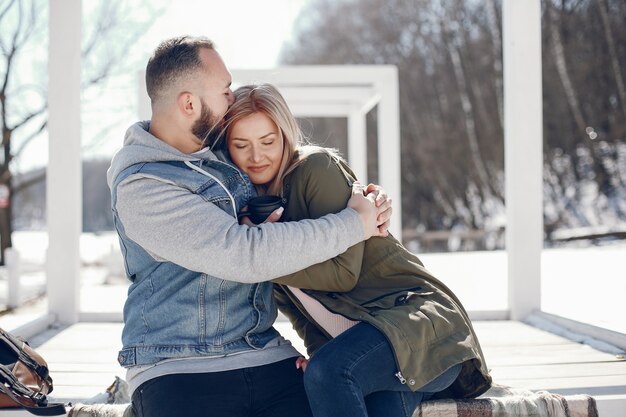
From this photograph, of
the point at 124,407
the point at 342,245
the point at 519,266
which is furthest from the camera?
the point at 519,266

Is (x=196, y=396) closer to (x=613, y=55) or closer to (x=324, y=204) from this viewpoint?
(x=324, y=204)

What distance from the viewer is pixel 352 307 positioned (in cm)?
253

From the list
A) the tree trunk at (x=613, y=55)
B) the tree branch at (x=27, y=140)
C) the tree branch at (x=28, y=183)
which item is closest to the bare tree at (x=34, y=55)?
the tree branch at (x=27, y=140)

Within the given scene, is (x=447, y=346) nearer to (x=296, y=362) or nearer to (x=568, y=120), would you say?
(x=296, y=362)

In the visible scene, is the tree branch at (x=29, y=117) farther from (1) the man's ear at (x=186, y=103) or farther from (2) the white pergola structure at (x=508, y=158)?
(1) the man's ear at (x=186, y=103)

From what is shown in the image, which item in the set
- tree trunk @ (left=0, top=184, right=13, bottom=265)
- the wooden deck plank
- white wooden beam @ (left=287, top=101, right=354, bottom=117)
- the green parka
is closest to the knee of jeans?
the green parka

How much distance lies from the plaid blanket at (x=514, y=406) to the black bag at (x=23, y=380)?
1.37m

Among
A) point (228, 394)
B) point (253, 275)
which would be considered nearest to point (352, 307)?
point (253, 275)

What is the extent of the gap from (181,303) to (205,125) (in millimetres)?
630

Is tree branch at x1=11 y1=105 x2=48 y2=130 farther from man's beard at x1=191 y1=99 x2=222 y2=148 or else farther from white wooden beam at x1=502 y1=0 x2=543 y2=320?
man's beard at x1=191 y1=99 x2=222 y2=148

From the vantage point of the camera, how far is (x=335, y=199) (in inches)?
102

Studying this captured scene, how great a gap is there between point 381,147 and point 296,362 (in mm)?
7026

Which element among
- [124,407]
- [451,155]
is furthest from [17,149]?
[124,407]

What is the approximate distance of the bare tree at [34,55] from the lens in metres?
17.2
